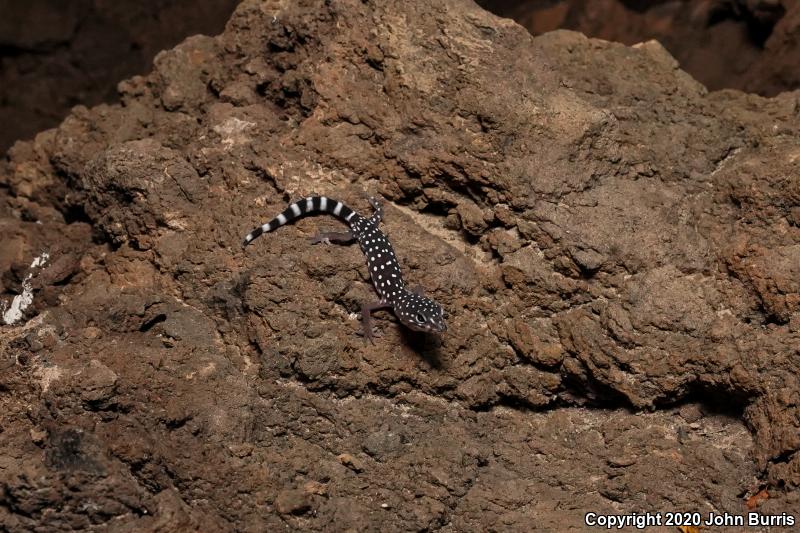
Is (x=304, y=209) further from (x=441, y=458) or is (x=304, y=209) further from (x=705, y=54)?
(x=705, y=54)

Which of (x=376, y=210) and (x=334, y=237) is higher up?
(x=376, y=210)

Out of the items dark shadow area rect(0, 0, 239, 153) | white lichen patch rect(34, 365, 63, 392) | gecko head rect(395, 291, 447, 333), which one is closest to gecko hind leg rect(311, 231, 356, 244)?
gecko head rect(395, 291, 447, 333)

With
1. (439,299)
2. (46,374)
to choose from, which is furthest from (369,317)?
(46,374)

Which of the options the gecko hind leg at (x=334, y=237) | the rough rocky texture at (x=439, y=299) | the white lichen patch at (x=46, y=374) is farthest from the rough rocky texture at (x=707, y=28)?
the white lichen patch at (x=46, y=374)

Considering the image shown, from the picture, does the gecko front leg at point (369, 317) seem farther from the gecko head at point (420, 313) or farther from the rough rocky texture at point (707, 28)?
the rough rocky texture at point (707, 28)

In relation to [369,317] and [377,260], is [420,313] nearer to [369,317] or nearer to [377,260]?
[369,317]

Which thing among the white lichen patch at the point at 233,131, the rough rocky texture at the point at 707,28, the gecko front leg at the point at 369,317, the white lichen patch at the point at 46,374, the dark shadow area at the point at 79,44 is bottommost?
the dark shadow area at the point at 79,44
